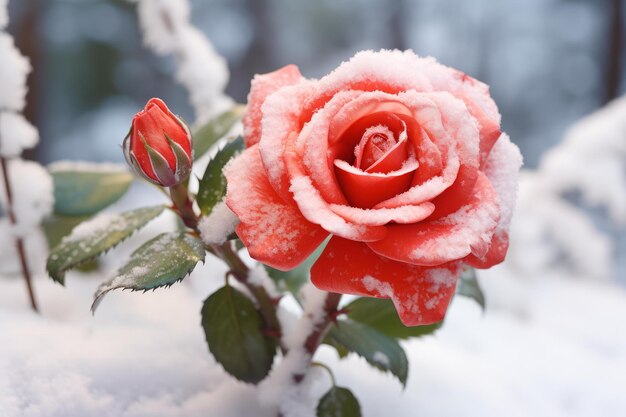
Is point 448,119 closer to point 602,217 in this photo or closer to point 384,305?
Answer: point 384,305

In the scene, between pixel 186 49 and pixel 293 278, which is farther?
pixel 186 49

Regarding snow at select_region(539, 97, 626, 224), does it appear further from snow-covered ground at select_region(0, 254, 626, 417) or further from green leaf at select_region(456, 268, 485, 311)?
green leaf at select_region(456, 268, 485, 311)

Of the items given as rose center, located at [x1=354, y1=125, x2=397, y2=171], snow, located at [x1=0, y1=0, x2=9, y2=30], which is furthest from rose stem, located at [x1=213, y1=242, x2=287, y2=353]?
snow, located at [x1=0, y1=0, x2=9, y2=30]

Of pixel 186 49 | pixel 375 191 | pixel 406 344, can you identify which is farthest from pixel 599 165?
pixel 375 191

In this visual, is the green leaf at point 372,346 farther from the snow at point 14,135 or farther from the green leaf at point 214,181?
the snow at point 14,135

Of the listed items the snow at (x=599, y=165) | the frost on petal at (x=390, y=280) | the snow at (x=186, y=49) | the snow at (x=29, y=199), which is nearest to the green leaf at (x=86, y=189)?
the snow at (x=29, y=199)

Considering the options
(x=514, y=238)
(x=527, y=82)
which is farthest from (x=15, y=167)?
(x=527, y=82)

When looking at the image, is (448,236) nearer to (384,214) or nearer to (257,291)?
(384,214)
